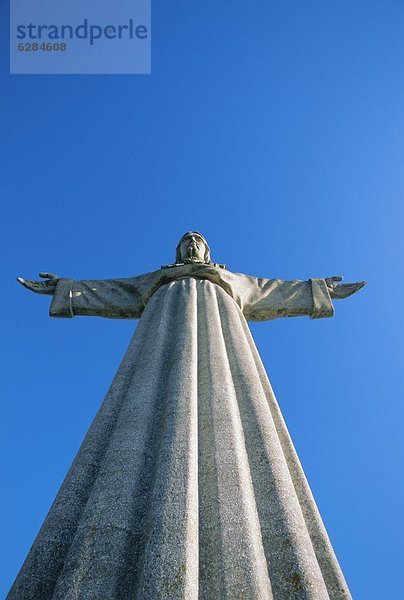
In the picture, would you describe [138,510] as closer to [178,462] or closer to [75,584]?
[178,462]

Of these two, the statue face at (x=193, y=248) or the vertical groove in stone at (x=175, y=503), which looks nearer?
the vertical groove in stone at (x=175, y=503)

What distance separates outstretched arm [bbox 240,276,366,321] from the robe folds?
283 centimetres

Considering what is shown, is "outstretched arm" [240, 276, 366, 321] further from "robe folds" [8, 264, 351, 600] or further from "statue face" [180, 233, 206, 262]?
"robe folds" [8, 264, 351, 600]

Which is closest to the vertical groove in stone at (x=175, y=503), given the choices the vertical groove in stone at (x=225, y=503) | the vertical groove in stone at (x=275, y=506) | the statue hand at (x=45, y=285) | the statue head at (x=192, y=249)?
the vertical groove in stone at (x=225, y=503)

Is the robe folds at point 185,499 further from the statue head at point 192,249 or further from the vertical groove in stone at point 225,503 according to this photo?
the statue head at point 192,249

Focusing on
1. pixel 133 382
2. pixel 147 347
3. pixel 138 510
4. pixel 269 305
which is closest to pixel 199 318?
pixel 147 347

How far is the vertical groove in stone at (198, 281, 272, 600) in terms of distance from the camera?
255cm

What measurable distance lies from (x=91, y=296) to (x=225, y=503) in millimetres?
5653

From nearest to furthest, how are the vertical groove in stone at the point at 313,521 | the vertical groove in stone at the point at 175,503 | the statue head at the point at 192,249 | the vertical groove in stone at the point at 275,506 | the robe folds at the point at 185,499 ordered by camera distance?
the vertical groove in stone at the point at 175,503 → the robe folds at the point at 185,499 → the vertical groove in stone at the point at 275,506 → the vertical groove in stone at the point at 313,521 → the statue head at the point at 192,249

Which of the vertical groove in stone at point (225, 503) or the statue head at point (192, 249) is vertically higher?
the statue head at point (192, 249)

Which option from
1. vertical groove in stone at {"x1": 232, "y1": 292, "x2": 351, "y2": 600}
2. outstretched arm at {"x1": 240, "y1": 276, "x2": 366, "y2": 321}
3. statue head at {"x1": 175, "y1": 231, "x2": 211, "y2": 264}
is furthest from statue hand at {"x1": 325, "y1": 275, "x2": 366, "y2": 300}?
vertical groove in stone at {"x1": 232, "y1": 292, "x2": 351, "y2": 600}

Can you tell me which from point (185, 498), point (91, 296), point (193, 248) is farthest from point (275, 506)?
point (193, 248)

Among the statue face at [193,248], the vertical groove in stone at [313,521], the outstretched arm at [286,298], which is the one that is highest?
the statue face at [193,248]

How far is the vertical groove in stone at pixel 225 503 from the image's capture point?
2551 mm
